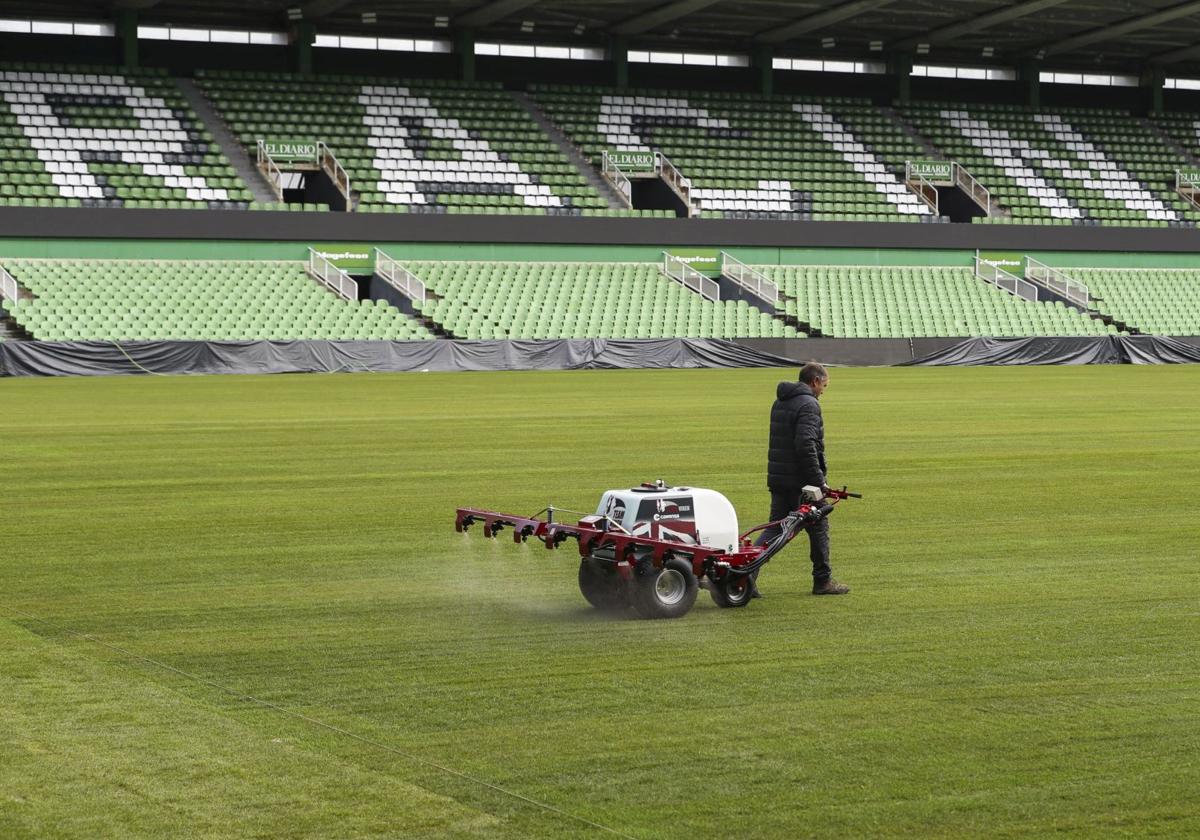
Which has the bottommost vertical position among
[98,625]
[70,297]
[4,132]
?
[98,625]

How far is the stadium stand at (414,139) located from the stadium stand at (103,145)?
2068mm

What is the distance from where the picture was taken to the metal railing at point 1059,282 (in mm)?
60312

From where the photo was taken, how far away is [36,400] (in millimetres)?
32562

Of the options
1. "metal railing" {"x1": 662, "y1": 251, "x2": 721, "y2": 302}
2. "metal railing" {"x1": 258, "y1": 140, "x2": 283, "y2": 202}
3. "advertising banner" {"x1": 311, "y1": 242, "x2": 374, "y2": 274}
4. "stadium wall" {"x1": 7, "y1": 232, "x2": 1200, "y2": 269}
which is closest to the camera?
"stadium wall" {"x1": 7, "y1": 232, "x2": 1200, "y2": 269}

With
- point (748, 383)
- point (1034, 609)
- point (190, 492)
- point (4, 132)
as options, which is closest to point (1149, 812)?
point (1034, 609)

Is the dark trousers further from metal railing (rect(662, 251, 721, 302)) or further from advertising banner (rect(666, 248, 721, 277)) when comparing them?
advertising banner (rect(666, 248, 721, 277))

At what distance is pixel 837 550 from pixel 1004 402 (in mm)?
20364

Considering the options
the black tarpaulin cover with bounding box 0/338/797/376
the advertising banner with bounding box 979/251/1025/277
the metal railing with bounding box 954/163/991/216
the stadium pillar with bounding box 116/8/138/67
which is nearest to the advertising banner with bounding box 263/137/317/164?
the stadium pillar with bounding box 116/8/138/67

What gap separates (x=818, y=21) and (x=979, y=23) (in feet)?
20.2

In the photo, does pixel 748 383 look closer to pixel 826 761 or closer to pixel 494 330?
pixel 494 330

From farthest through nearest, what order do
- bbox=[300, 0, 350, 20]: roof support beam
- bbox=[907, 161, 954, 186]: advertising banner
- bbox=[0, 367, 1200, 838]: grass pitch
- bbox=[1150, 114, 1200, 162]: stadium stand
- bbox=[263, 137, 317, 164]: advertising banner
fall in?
bbox=[1150, 114, 1200, 162]: stadium stand, bbox=[907, 161, 954, 186]: advertising banner, bbox=[300, 0, 350, 20]: roof support beam, bbox=[263, 137, 317, 164]: advertising banner, bbox=[0, 367, 1200, 838]: grass pitch

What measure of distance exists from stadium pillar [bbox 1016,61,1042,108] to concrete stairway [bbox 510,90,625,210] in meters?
22.2

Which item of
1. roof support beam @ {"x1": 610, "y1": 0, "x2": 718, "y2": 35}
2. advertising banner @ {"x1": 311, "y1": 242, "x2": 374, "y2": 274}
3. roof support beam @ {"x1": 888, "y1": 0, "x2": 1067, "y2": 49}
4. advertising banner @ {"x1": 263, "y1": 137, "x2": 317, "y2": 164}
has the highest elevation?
roof support beam @ {"x1": 888, "y1": 0, "x2": 1067, "y2": 49}

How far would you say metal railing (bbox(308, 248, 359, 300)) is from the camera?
51312mm
